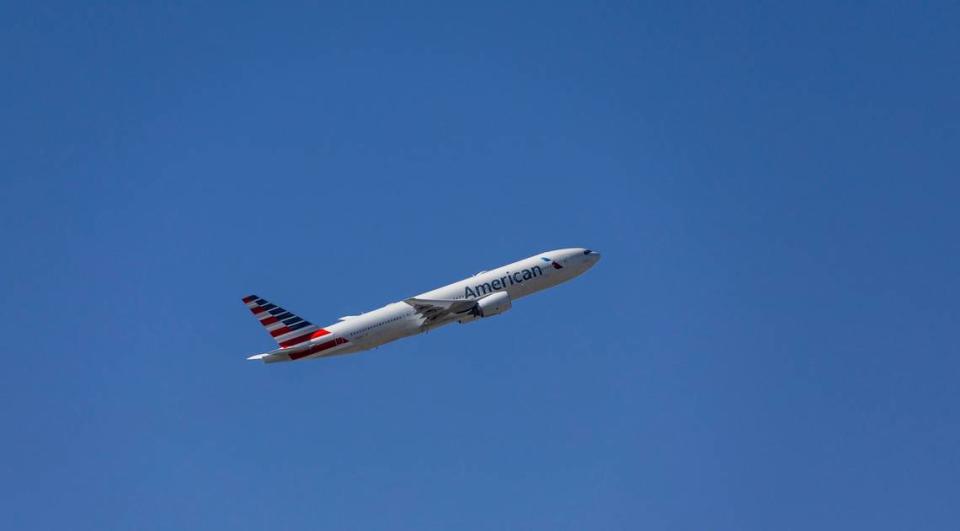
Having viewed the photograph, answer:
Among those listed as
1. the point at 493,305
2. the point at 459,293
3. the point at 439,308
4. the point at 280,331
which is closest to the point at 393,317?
the point at 439,308

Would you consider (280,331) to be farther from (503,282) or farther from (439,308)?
(503,282)

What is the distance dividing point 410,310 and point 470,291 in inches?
268

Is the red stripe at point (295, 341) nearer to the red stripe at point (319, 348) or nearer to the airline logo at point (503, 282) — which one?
the red stripe at point (319, 348)

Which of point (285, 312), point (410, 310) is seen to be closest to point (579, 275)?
point (410, 310)

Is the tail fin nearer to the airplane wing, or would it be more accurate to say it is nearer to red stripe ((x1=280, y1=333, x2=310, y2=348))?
red stripe ((x1=280, y1=333, x2=310, y2=348))

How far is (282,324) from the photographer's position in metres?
106

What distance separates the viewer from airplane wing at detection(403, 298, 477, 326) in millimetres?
102000

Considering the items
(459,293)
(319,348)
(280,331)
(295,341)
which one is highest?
(459,293)

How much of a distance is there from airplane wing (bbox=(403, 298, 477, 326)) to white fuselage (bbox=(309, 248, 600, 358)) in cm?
36


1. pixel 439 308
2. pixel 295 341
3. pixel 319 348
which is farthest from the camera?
pixel 295 341

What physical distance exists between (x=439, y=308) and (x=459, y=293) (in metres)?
4.24

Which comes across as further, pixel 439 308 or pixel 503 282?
pixel 503 282

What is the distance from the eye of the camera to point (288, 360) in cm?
10394

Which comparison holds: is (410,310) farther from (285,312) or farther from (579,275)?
(579,275)
